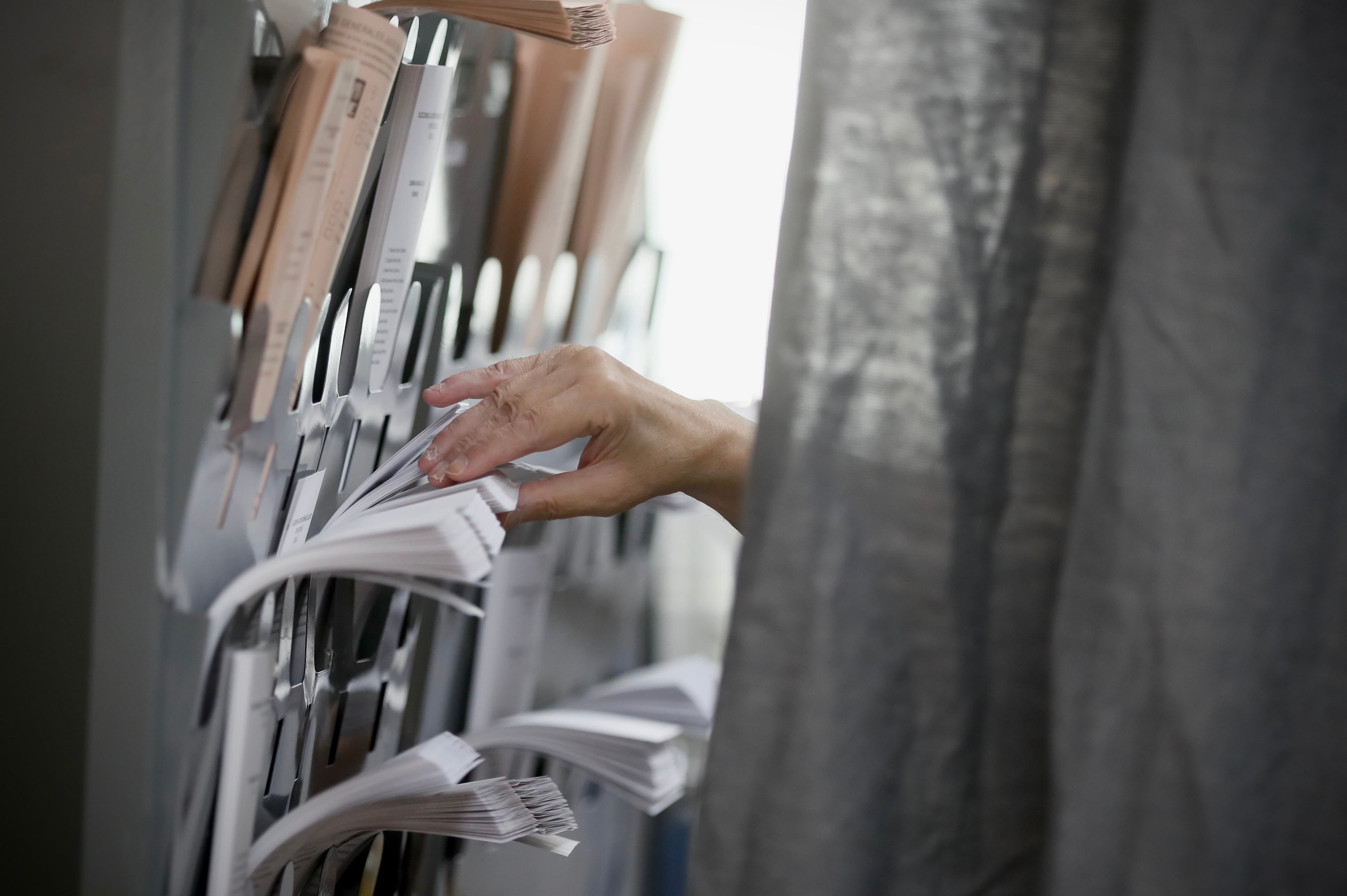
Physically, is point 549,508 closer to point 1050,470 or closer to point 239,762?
point 239,762

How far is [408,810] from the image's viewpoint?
57 centimetres

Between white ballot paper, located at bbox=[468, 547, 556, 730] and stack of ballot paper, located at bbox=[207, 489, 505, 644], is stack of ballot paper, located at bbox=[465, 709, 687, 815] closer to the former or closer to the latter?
white ballot paper, located at bbox=[468, 547, 556, 730]

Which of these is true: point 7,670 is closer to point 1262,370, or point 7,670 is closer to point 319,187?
point 319,187

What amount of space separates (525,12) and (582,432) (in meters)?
0.26

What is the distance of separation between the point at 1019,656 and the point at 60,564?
0.49 m

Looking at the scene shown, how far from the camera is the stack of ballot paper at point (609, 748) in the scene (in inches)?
28.0

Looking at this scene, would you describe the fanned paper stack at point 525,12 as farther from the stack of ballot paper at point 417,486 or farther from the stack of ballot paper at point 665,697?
the stack of ballot paper at point 665,697

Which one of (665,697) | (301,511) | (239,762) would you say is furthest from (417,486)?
(665,697)

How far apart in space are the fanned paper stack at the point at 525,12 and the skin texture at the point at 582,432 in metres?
0.20

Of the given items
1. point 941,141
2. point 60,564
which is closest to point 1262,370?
point 941,141

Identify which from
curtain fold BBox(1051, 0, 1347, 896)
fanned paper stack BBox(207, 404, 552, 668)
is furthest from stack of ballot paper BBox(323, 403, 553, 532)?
curtain fold BBox(1051, 0, 1347, 896)

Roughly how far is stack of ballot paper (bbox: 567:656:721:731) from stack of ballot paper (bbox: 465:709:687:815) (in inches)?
5.5

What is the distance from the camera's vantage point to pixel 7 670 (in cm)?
50

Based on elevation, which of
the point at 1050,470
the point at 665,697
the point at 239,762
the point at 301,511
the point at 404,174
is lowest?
the point at 665,697
